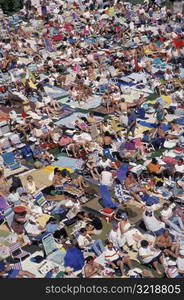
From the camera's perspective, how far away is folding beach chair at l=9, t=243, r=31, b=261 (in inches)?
434

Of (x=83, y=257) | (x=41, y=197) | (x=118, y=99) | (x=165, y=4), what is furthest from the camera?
(x=165, y=4)

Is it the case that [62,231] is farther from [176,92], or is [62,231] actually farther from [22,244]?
[176,92]

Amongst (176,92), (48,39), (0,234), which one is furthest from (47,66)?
(0,234)

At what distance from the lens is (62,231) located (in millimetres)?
11625

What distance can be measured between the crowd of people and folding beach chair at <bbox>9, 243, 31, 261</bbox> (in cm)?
29

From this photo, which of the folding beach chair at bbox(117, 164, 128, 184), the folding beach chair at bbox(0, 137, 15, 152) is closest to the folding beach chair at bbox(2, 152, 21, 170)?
the folding beach chair at bbox(0, 137, 15, 152)

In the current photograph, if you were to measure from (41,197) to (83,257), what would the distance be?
2.47m

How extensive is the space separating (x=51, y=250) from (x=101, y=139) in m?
5.64

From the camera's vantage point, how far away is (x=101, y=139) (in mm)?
16109

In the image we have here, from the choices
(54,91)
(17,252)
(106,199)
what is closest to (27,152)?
(106,199)

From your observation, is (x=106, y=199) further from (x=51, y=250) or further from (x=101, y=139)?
(x=101, y=139)

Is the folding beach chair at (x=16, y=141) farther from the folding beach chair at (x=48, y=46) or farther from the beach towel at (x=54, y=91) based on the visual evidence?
the folding beach chair at (x=48, y=46)

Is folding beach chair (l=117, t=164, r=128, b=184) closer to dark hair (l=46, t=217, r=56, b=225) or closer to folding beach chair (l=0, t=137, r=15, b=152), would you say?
dark hair (l=46, t=217, r=56, b=225)

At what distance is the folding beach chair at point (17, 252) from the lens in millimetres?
11023
